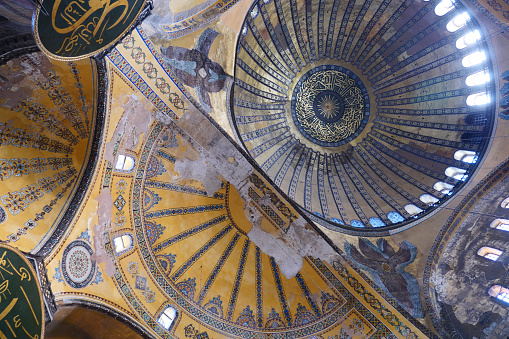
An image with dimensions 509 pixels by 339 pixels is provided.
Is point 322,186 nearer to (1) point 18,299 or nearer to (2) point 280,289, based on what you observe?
(2) point 280,289

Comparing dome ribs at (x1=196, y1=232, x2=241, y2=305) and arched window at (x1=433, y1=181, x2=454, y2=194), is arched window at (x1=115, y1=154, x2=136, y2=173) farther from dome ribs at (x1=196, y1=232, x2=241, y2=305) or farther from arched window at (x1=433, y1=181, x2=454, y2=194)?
arched window at (x1=433, y1=181, x2=454, y2=194)

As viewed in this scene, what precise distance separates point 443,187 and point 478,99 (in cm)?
250

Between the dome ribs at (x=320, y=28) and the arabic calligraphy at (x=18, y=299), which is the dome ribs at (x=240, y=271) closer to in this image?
the arabic calligraphy at (x=18, y=299)

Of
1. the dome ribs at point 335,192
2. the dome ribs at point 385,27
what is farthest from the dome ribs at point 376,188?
the dome ribs at point 385,27

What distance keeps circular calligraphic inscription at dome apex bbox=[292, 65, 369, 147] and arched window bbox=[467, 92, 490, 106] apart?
2958mm

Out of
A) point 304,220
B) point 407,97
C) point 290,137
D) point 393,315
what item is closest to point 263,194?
point 304,220

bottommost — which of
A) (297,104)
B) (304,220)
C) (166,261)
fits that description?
(166,261)

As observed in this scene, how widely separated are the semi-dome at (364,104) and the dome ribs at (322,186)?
0.04m

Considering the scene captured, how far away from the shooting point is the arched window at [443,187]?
856cm

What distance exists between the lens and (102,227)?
5855 mm

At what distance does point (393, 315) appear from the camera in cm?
663

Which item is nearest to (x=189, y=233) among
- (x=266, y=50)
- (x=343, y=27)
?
(x=266, y=50)

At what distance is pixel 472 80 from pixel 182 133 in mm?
7785

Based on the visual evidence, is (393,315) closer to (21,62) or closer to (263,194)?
(263,194)
